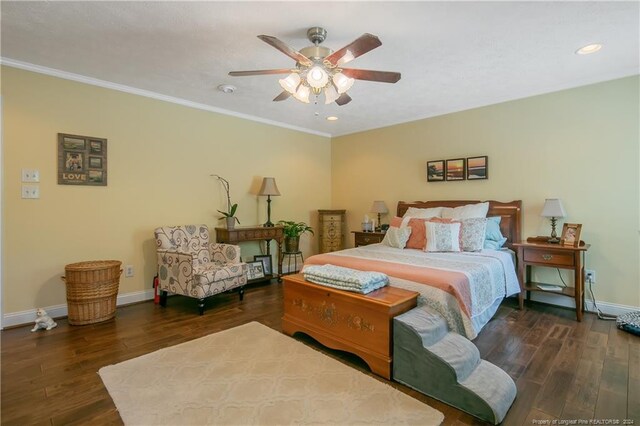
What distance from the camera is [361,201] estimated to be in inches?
224

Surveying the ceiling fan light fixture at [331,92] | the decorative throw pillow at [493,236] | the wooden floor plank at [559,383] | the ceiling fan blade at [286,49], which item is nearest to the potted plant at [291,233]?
the ceiling fan light fixture at [331,92]

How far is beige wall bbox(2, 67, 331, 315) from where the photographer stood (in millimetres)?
3064

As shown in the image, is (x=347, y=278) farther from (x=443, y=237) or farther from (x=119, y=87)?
(x=119, y=87)

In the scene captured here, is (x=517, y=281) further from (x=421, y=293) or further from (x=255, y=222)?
(x=255, y=222)

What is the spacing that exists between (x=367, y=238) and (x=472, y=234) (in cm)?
176

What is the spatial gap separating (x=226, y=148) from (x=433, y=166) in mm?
3089

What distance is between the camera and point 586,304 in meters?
3.45

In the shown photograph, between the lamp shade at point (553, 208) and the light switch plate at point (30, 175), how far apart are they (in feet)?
17.5

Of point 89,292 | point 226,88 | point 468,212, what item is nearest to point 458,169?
point 468,212

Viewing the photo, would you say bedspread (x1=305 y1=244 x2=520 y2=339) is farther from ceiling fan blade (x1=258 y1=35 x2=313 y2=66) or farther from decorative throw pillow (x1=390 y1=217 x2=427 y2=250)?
ceiling fan blade (x1=258 y1=35 x2=313 y2=66)

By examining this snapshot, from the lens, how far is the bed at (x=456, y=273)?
2.31 meters

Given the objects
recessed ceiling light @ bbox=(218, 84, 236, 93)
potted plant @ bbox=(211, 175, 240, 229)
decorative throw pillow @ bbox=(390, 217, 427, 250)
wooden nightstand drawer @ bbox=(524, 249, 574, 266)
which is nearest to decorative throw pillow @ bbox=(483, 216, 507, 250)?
wooden nightstand drawer @ bbox=(524, 249, 574, 266)

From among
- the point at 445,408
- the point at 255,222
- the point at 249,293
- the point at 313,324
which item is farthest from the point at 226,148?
the point at 445,408

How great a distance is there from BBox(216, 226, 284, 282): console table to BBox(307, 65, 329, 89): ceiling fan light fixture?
2.54 m
